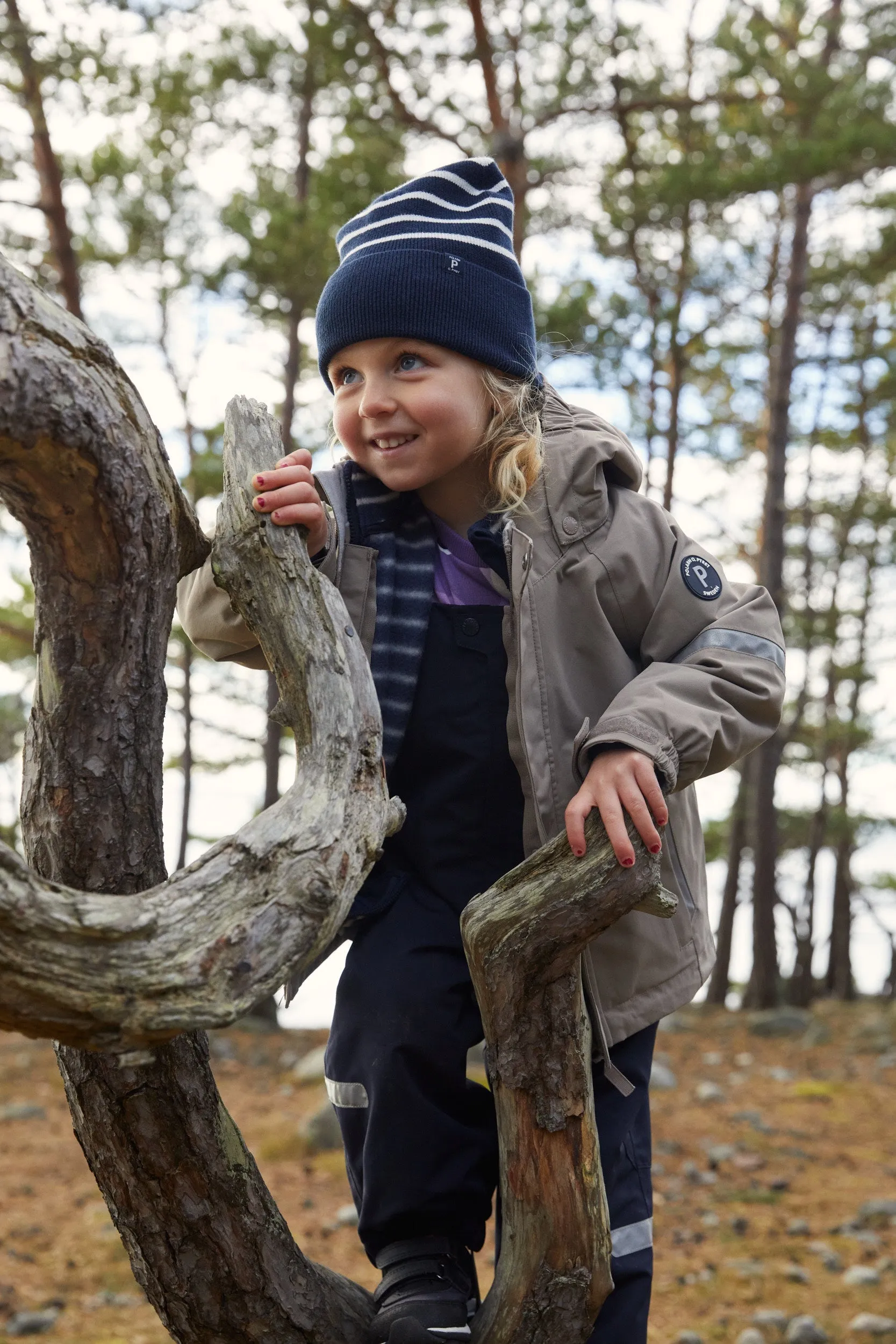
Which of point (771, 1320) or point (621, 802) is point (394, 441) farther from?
point (771, 1320)

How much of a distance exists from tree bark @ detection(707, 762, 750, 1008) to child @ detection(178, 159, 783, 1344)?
12317mm

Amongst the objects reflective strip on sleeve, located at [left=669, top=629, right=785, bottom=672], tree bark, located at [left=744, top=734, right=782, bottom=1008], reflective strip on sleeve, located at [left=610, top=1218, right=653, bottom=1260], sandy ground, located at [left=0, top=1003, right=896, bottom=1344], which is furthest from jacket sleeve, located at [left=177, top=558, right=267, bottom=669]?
tree bark, located at [left=744, top=734, right=782, bottom=1008]

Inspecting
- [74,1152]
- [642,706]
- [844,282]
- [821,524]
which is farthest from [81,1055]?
[821,524]

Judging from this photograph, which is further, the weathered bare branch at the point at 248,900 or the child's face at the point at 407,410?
the child's face at the point at 407,410

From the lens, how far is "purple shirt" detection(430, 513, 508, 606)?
2225mm

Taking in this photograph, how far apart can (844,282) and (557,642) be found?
12.0m

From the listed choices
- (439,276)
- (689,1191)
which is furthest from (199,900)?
(689,1191)

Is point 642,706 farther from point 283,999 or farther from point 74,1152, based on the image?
point 74,1152

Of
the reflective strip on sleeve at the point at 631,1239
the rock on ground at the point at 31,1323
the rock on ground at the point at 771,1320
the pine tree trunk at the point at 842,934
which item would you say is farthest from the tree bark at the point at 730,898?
the reflective strip on sleeve at the point at 631,1239

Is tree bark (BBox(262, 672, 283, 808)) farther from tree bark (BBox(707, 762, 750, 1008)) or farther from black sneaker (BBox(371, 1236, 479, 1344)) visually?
black sneaker (BBox(371, 1236, 479, 1344))

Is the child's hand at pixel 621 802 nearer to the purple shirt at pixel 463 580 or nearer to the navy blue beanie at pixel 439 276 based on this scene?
the purple shirt at pixel 463 580

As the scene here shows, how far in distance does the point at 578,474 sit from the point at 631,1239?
1.42 meters

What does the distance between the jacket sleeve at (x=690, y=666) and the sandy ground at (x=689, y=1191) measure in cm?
315

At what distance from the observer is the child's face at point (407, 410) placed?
2.12 meters
